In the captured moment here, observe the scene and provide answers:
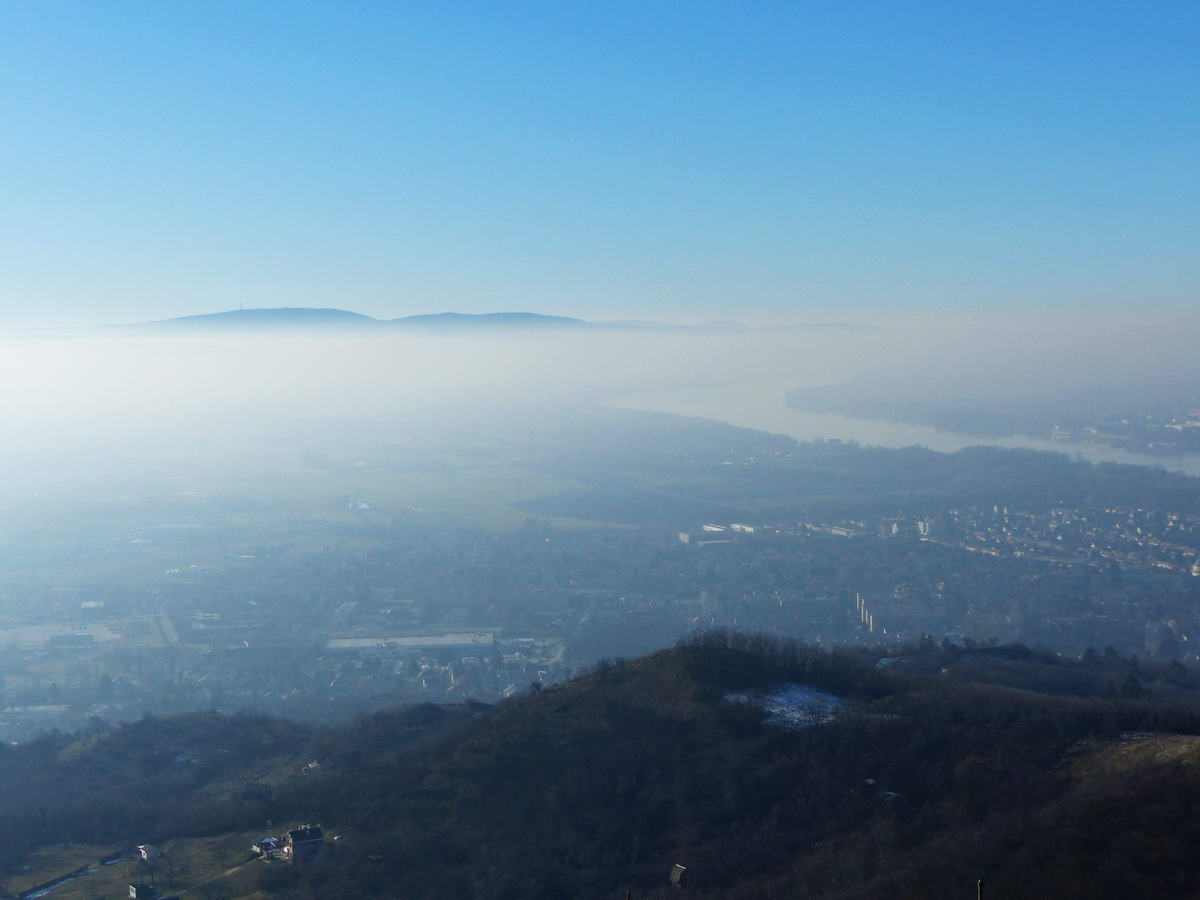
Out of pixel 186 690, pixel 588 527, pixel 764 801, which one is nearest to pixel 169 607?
pixel 186 690

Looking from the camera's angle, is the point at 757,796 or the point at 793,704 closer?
the point at 757,796

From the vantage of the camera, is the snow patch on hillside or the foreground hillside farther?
the snow patch on hillside

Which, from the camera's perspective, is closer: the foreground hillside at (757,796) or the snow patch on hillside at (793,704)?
the foreground hillside at (757,796)

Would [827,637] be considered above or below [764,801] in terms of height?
below

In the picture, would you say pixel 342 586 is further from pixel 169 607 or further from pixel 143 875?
pixel 143 875
